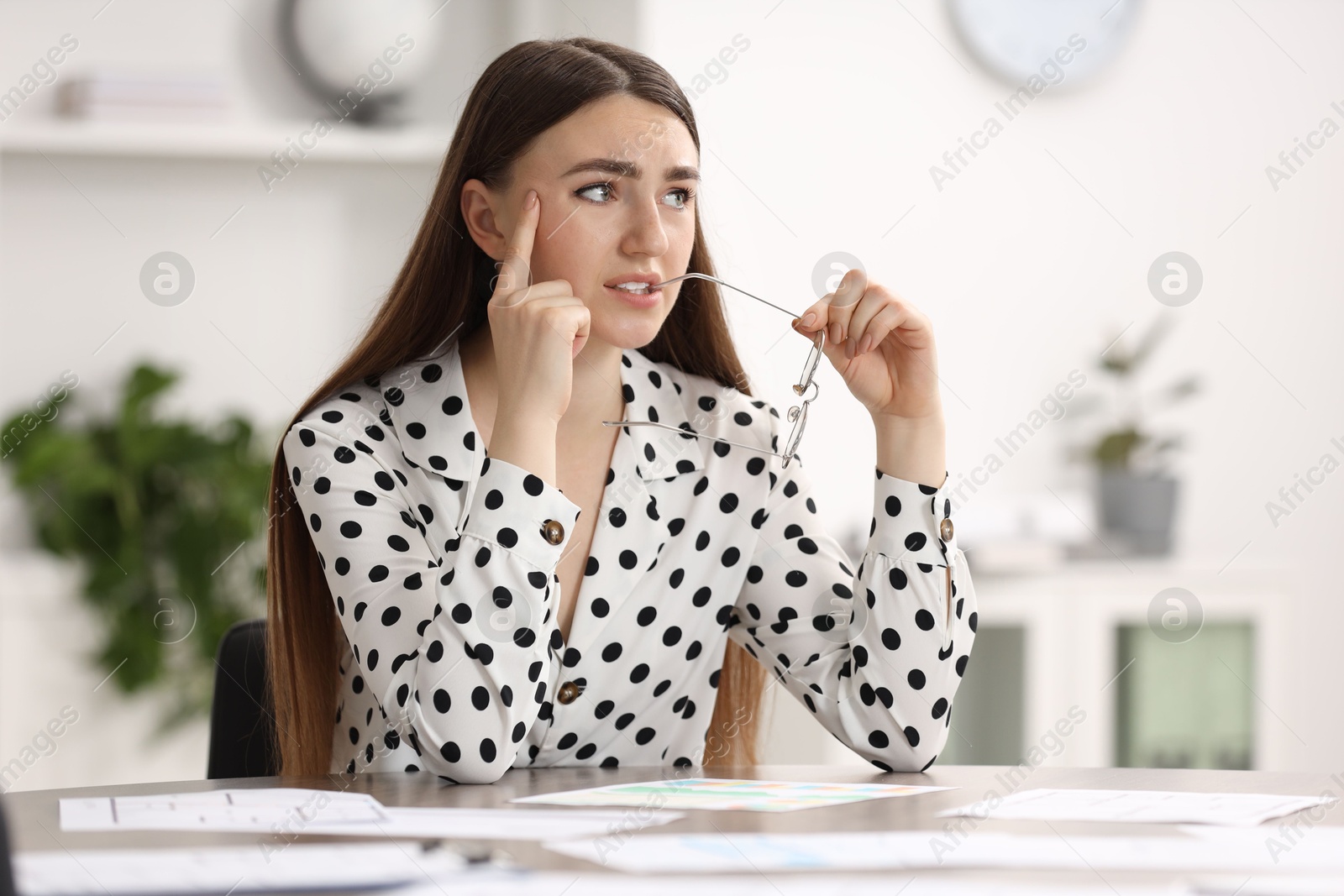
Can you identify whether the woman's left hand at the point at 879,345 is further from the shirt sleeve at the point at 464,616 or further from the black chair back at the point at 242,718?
the black chair back at the point at 242,718

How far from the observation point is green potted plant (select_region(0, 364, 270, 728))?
2.50 metres

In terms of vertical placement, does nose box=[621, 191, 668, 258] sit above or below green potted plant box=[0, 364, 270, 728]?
above

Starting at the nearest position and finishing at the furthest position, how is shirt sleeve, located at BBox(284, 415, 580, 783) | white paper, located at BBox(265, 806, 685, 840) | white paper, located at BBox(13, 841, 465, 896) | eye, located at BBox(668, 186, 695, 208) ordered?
white paper, located at BBox(13, 841, 465, 896)
white paper, located at BBox(265, 806, 685, 840)
shirt sleeve, located at BBox(284, 415, 580, 783)
eye, located at BBox(668, 186, 695, 208)

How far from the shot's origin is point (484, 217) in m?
1.34

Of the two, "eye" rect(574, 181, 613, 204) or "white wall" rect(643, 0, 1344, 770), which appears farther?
"white wall" rect(643, 0, 1344, 770)

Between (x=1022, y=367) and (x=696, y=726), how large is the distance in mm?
1858

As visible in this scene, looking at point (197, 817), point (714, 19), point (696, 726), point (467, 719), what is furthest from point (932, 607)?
point (714, 19)

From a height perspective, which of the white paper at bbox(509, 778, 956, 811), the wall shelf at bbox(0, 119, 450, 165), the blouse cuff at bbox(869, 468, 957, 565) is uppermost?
the wall shelf at bbox(0, 119, 450, 165)

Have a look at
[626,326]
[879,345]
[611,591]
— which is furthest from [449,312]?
[879,345]

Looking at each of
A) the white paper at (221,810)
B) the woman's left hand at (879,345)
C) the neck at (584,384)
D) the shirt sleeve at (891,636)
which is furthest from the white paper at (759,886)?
the neck at (584,384)

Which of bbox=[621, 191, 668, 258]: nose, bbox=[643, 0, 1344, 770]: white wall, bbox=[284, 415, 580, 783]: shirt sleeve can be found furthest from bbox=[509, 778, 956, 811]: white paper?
bbox=[643, 0, 1344, 770]: white wall

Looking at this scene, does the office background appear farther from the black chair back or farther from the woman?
the black chair back

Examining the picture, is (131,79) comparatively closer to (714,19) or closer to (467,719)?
(714,19)

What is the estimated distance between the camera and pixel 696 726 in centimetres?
137
